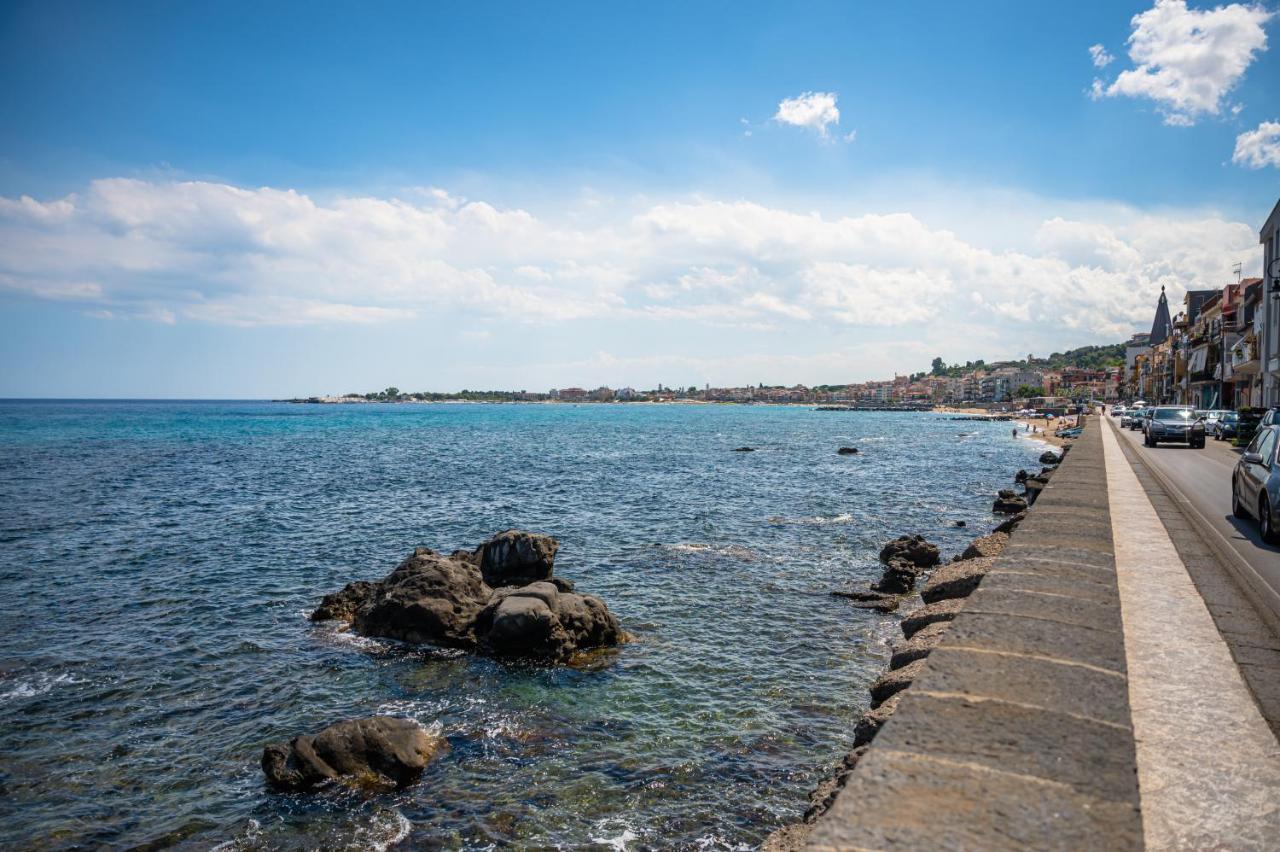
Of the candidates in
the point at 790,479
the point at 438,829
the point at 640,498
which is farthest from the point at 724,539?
the point at 790,479

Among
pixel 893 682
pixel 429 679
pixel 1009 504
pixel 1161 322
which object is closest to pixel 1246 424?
pixel 1009 504

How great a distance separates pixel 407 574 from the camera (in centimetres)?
1532

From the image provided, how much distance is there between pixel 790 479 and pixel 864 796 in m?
40.8

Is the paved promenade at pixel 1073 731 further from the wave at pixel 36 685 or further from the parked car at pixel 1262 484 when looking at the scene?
the wave at pixel 36 685

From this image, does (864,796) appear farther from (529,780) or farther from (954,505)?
(954,505)

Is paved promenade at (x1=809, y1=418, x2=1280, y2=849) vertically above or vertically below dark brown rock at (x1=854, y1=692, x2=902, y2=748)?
above

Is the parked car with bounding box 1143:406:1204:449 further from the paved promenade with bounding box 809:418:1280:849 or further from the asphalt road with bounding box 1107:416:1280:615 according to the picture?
the paved promenade with bounding box 809:418:1280:849

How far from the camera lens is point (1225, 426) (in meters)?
38.9

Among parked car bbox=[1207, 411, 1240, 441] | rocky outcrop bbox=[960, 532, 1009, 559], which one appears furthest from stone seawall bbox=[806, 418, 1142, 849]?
parked car bbox=[1207, 411, 1240, 441]

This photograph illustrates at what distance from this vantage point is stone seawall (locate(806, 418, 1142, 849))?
2.48 m

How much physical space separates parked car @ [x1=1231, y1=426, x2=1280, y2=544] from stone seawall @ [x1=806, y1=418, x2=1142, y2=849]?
873 cm

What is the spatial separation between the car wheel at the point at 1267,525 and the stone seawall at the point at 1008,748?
869cm

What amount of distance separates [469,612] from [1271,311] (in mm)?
59195

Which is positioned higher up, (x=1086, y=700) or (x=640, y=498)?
(x=1086, y=700)
